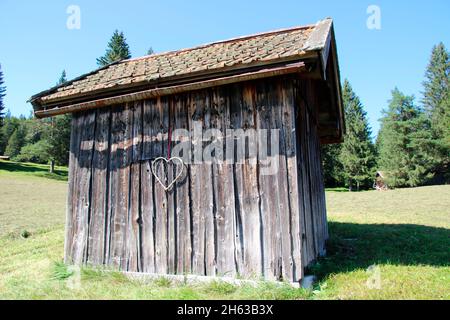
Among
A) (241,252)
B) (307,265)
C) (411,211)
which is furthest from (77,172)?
(411,211)

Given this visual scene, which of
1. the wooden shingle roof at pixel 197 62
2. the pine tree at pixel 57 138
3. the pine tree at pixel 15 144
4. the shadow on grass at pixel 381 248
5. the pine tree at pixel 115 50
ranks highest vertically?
the pine tree at pixel 115 50

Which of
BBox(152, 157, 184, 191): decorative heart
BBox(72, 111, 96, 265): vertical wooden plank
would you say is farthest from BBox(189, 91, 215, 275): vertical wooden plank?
BBox(72, 111, 96, 265): vertical wooden plank

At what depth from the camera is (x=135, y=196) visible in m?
5.75

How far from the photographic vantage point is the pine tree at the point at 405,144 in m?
37.3

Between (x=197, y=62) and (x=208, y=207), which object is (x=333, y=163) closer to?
(x=197, y=62)

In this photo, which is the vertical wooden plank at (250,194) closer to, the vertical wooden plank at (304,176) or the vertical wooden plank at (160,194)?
the vertical wooden plank at (304,176)

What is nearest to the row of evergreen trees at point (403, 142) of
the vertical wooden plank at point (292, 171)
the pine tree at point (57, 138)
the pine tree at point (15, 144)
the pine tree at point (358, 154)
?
the pine tree at point (358, 154)

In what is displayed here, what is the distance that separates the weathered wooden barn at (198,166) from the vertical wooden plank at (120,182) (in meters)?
0.02

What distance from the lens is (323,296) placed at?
14.1ft

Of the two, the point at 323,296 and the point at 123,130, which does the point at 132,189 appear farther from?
the point at 323,296

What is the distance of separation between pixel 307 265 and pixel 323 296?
2.67ft

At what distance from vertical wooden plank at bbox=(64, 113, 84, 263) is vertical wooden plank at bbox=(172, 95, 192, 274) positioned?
7.23ft

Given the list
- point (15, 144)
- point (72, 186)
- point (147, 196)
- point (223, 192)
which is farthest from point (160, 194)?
point (15, 144)

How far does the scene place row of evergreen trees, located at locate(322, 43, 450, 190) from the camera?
37375 mm
